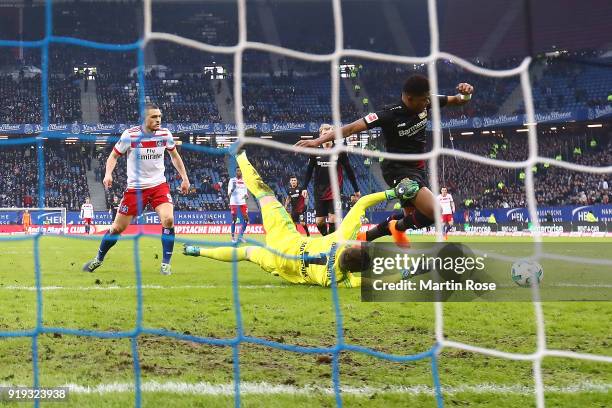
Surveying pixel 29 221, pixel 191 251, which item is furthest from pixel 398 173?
pixel 29 221

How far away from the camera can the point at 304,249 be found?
6109 mm

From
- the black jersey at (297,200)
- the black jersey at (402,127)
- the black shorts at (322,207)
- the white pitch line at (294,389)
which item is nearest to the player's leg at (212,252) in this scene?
the black jersey at (402,127)

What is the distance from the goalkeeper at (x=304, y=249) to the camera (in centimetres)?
568

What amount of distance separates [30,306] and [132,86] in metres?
29.1

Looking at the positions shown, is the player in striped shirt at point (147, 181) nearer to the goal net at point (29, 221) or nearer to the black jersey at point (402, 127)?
the black jersey at point (402, 127)

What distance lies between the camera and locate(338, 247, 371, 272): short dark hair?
5465 millimetres

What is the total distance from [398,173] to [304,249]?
133cm

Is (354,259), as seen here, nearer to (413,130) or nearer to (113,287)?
(413,130)

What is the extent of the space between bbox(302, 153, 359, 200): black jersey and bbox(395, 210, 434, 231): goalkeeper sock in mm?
2585

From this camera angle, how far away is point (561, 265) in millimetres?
9352

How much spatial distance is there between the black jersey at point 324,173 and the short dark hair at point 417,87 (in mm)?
3633

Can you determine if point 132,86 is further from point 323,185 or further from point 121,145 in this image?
point 121,145

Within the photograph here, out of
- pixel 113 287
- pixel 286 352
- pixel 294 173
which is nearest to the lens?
pixel 286 352

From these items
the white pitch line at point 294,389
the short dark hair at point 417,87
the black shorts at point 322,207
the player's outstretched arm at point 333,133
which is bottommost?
the white pitch line at point 294,389
